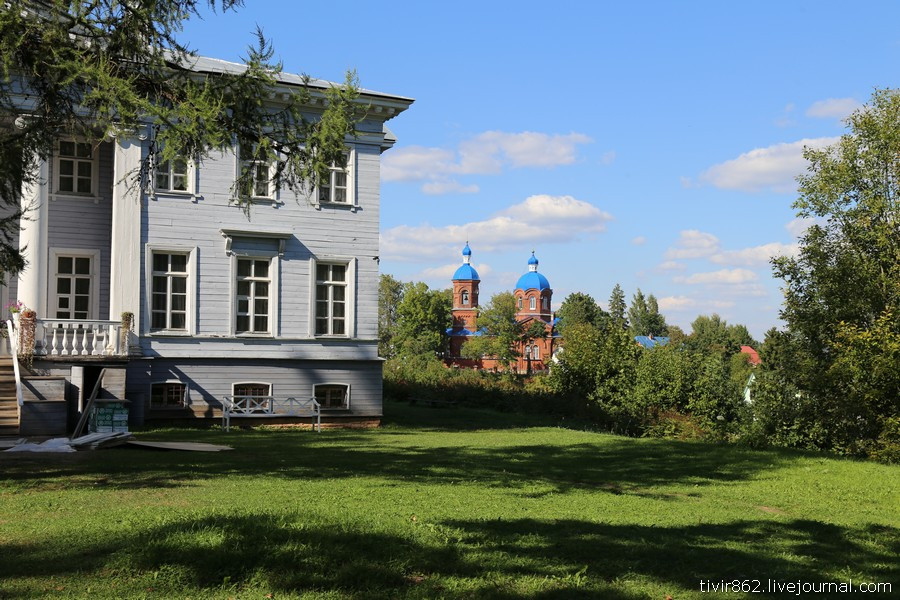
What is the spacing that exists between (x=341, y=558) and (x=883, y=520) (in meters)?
7.41

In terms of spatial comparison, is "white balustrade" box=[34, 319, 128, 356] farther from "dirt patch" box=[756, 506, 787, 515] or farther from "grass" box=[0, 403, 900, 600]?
"dirt patch" box=[756, 506, 787, 515]

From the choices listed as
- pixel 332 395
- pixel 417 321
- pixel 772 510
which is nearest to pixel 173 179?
pixel 332 395

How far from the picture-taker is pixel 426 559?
25.0 feet

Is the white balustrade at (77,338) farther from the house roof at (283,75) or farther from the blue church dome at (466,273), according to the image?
the blue church dome at (466,273)

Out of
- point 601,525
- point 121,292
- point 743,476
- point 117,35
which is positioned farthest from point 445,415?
point 601,525

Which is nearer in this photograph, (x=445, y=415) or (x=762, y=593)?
(x=762, y=593)

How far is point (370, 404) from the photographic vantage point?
29531 mm

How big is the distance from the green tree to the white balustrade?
98.4 meters

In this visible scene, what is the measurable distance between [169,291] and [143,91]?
1330 cm

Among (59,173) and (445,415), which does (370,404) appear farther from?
(59,173)

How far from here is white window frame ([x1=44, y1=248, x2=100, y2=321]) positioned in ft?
88.7

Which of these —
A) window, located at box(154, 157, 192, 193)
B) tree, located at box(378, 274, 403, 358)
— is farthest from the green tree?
window, located at box(154, 157, 192, 193)

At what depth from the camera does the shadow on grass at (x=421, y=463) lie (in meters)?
13.7

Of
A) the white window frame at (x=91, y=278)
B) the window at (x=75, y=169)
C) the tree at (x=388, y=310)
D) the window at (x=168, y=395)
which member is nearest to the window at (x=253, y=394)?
the window at (x=168, y=395)
